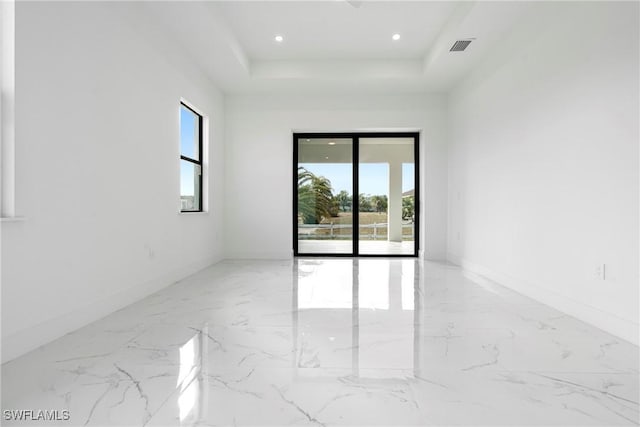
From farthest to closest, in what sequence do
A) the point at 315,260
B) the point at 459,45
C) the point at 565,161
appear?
the point at 315,260 → the point at 459,45 → the point at 565,161

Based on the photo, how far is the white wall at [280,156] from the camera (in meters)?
5.35

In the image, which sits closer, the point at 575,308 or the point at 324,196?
the point at 575,308

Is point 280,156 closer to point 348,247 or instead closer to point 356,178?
point 356,178

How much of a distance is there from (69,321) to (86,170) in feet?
3.30

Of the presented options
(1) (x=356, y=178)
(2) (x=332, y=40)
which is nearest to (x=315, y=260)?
(1) (x=356, y=178)

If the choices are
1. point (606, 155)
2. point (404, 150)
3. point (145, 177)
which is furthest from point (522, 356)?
point (404, 150)

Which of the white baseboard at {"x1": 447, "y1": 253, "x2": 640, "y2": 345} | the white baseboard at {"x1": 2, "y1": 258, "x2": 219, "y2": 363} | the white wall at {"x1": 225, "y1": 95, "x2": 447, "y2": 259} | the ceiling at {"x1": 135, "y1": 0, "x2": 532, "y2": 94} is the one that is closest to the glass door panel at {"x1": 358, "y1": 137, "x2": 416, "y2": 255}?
the white wall at {"x1": 225, "y1": 95, "x2": 447, "y2": 259}

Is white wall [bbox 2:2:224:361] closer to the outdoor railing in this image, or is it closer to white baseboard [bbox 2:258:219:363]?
white baseboard [bbox 2:258:219:363]

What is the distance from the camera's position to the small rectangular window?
4.05 metres

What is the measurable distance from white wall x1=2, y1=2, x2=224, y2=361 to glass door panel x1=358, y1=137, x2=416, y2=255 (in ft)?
10.5

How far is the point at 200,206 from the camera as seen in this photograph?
15.2ft

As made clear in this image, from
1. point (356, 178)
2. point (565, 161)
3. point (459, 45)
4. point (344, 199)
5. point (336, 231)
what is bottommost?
point (336, 231)

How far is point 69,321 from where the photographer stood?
2.14m

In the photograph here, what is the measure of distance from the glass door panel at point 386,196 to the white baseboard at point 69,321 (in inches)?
137
